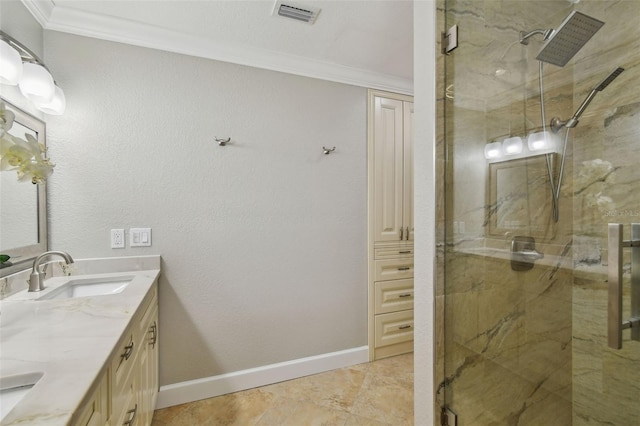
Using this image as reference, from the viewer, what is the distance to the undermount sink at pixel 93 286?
1543 mm

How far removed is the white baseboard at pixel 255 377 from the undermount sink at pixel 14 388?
1.51 m

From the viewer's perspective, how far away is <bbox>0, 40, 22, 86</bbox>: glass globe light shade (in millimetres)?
1201

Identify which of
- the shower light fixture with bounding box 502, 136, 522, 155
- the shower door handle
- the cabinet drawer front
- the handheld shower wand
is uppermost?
the handheld shower wand

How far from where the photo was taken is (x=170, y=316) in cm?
196

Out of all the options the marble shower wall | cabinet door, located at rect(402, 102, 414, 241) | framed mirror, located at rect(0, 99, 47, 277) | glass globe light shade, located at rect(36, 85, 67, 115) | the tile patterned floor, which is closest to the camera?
the marble shower wall

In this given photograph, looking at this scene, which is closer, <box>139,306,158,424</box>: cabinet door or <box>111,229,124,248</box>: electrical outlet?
<box>139,306,158,424</box>: cabinet door

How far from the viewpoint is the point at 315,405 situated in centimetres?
195

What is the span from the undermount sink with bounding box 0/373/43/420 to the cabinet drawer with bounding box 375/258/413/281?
2.23 meters

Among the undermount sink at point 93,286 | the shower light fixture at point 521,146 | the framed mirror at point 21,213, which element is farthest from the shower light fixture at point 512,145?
the framed mirror at point 21,213

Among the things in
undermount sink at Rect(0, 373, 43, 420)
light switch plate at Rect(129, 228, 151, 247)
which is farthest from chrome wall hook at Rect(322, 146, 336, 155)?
undermount sink at Rect(0, 373, 43, 420)

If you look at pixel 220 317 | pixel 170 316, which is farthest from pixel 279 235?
pixel 170 316

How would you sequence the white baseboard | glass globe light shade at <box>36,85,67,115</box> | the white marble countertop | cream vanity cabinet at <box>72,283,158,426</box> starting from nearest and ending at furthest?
the white marble countertop → cream vanity cabinet at <box>72,283,158,426</box> → glass globe light shade at <box>36,85,67,115</box> → the white baseboard

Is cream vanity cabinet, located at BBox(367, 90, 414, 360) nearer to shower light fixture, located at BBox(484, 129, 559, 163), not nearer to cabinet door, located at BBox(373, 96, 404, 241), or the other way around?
cabinet door, located at BBox(373, 96, 404, 241)

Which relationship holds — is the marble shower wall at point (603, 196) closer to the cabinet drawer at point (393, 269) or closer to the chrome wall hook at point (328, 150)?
the cabinet drawer at point (393, 269)
